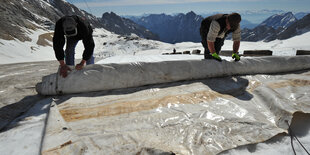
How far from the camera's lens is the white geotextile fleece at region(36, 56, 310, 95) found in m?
2.45

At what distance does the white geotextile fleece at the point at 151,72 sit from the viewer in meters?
2.45

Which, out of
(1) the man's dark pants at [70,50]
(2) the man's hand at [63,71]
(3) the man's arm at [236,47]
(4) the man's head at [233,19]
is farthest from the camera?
(3) the man's arm at [236,47]

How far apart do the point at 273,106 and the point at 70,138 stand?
6.83 ft

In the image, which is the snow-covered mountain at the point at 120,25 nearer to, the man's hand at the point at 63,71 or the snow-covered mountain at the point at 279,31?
the snow-covered mountain at the point at 279,31

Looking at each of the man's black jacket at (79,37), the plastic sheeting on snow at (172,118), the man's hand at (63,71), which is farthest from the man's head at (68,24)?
the plastic sheeting on snow at (172,118)

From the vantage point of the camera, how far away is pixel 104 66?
105 inches

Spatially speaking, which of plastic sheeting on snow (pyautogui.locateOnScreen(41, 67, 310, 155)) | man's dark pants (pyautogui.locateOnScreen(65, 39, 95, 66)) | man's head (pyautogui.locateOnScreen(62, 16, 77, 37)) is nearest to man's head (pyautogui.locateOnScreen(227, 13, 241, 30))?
plastic sheeting on snow (pyautogui.locateOnScreen(41, 67, 310, 155))

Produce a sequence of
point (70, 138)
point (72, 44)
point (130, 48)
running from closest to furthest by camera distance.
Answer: point (70, 138)
point (72, 44)
point (130, 48)

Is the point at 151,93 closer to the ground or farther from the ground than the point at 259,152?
farther from the ground

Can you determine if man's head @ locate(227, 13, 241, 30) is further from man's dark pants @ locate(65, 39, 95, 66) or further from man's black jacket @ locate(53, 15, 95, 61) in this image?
man's dark pants @ locate(65, 39, 95, 66)

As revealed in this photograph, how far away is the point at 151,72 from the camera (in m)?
2.80

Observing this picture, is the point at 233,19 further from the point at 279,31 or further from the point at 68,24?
the point at 279,31

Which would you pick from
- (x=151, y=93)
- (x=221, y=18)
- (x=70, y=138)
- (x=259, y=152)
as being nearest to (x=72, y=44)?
(x=151, y=93)

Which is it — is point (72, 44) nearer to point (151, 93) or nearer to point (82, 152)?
point (151, 93)
